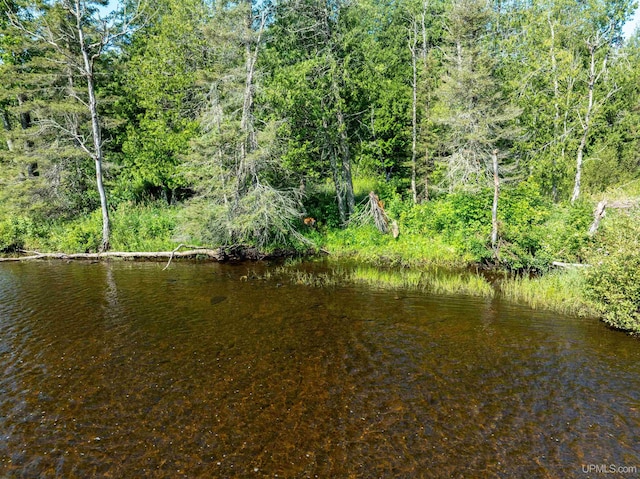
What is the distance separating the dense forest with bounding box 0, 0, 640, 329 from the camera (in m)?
16.4

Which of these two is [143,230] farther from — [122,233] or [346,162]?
[346,162]

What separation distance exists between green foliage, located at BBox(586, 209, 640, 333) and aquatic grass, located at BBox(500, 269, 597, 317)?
0.56 metres

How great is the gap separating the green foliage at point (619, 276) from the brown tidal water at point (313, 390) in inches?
21.6

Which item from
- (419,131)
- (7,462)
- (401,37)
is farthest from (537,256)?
(401,37)

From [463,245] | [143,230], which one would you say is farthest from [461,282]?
[143,230]

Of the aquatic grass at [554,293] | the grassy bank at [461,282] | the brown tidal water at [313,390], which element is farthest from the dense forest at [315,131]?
the brown tidal water at [313,390]

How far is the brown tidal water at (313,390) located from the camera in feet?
18.1

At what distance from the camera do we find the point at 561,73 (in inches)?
821

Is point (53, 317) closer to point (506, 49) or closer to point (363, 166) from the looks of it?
point (363, 166)

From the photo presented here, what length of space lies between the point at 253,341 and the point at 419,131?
17.6 meters

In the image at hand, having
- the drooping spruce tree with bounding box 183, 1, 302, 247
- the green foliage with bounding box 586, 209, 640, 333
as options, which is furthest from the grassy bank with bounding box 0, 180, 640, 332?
the drooping spruce tree with bounding box 183, 1, 302, 247

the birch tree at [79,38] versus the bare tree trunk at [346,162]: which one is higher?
the birch tree at [79,38]

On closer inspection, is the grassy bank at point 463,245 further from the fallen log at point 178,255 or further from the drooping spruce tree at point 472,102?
the drooping spruce tree at point 472,102

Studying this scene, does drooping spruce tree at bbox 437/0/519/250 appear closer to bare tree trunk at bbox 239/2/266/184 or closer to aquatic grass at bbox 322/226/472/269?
aquatic grass at bbox 322/226/472/269
